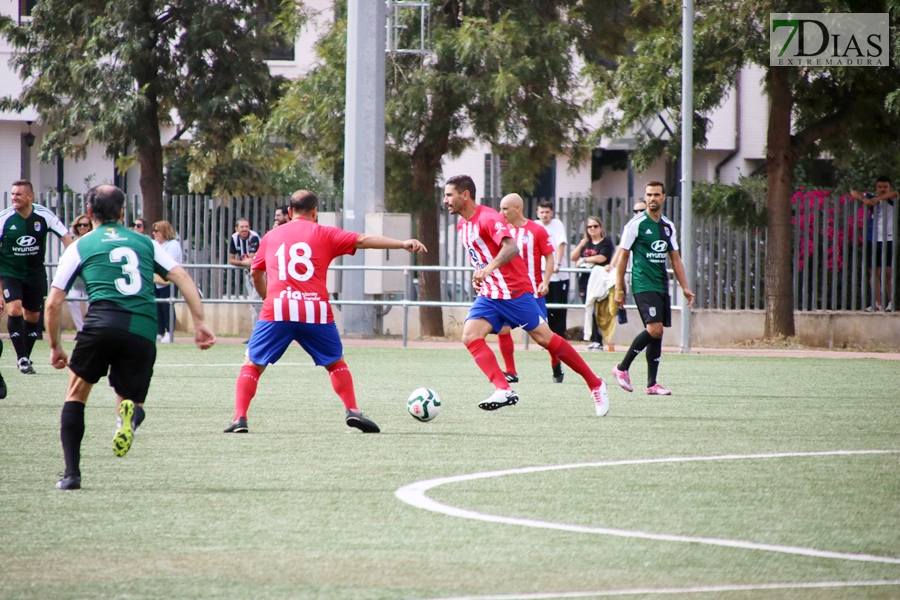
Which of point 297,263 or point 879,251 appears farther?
point 879,251

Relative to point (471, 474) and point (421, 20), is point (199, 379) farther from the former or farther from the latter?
point (421, 20)

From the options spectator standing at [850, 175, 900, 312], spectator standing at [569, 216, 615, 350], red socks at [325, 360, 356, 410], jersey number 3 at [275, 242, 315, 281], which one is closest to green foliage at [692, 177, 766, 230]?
spectator standing at [850, 175, 900, 312]

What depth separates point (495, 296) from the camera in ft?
36.3

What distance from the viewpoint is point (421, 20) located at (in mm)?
21000

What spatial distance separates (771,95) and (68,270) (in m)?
→ 15.1

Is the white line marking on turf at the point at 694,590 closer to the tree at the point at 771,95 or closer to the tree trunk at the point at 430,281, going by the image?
the tree at the point at 771,95

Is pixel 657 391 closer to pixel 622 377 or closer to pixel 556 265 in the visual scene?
pixel 622 377

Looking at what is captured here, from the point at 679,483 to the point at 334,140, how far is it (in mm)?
16029

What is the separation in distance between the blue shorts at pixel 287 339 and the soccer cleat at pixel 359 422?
0.40 metres

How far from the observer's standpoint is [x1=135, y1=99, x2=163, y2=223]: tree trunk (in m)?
24.5

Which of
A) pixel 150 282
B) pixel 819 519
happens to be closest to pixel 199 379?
pixel 150 282

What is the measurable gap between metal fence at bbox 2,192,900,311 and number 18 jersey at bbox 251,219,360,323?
11.7 m

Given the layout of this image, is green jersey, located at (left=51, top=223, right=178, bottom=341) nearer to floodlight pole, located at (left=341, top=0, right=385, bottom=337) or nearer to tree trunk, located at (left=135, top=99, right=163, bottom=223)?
floodlight pole, located at (left=341, top=0, right=385, bottom=337)

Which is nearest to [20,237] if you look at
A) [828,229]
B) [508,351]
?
[508,351]
